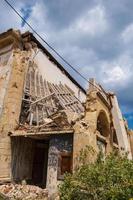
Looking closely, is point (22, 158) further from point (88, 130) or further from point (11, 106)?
point (88, 130)

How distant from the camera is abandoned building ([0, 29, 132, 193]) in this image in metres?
13.2

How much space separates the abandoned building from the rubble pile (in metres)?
0.46

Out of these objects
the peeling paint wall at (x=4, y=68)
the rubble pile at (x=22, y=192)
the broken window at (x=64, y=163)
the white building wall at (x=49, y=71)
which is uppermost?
the white building wall at (x=49, y=71)

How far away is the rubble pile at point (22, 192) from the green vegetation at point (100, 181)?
14.9 feet

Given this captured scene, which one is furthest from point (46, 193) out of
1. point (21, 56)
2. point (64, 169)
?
point (21, 56)

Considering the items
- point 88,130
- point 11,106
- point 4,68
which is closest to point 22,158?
point 11,106

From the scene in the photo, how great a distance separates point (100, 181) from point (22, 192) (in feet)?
20.1

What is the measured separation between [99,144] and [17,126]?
4.56m

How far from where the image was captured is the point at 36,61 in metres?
20.0

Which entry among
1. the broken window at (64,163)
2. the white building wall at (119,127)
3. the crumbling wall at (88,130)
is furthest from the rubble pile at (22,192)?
the white building wall at (119,127)

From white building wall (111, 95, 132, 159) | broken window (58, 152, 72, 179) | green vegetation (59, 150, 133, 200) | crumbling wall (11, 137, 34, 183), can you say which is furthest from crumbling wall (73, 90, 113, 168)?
crumbling wall (11, 137, 34, 183)

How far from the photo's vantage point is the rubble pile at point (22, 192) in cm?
1269

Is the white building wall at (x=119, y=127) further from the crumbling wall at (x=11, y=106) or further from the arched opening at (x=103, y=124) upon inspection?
the crumbling wall at (x=11, y=106)

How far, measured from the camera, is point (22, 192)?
13164mm
